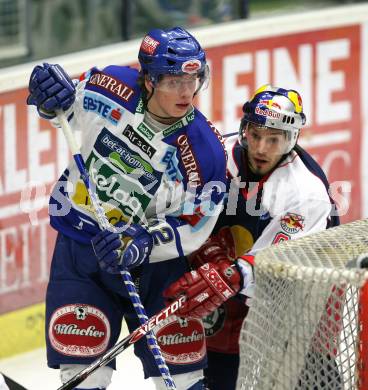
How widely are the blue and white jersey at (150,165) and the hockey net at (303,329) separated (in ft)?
1.82

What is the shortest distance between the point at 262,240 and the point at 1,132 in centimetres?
152

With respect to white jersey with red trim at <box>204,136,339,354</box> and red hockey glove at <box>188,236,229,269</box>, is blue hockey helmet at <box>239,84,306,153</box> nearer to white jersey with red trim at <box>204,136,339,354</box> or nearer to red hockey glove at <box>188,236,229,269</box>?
white jersey with red trim at <box>204,136,339,354</box>

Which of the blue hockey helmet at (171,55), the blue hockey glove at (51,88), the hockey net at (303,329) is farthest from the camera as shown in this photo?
the blue hockey glove at (51,88)

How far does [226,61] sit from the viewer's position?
5.99 m

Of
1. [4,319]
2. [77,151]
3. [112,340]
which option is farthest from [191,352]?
[4,319]

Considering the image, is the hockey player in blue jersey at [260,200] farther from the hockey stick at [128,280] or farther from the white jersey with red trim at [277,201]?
the hockey stick at [128,280]

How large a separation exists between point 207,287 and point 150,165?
40 centimetres

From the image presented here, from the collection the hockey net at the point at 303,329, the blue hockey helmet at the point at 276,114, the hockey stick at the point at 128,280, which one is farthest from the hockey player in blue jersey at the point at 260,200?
the hockey net at the point at 303,329

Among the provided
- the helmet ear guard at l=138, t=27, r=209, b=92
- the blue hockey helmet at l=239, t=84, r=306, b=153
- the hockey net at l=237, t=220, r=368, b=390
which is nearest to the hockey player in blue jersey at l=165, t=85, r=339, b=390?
the blue hockey helmet at l=239, t=84, r=306, b=153

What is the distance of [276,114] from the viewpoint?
13.6 ft

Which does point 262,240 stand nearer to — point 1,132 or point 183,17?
point 1,132

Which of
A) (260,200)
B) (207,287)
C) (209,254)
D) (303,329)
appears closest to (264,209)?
(260,200)

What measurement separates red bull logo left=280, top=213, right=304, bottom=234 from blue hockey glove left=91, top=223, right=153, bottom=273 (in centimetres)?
42

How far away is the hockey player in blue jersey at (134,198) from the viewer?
3984 mm
